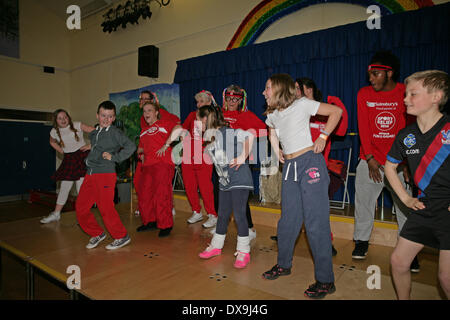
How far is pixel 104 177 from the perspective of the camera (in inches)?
114

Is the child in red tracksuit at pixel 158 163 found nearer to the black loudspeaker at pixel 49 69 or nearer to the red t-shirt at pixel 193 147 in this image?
the red t-shirt at pixel 193 147

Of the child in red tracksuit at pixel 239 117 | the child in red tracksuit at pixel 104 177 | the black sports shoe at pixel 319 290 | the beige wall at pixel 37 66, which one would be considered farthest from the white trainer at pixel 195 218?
the beige wall at pixel 37 66

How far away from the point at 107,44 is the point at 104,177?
20.7 ft

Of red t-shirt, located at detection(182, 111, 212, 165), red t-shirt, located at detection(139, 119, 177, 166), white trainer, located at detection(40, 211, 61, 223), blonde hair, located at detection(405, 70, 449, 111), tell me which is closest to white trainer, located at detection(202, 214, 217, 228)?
red t-shirt, located at detection(182, 111, 212, 165)

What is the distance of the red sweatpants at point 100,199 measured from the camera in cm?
287

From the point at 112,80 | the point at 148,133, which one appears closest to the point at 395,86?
the point at 148,133

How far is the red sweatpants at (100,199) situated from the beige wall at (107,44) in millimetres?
3677

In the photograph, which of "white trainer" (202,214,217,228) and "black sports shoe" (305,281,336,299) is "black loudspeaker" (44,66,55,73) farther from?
"black sports shoe" (305,281,336,299)

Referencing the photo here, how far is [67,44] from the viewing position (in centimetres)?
893

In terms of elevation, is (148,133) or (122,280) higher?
(148,133)

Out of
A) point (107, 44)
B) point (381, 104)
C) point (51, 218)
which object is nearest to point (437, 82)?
point (381, 104)

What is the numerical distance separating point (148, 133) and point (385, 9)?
3.51 meters

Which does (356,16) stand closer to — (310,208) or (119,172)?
(310,208)

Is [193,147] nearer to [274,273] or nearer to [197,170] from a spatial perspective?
[197,170]
